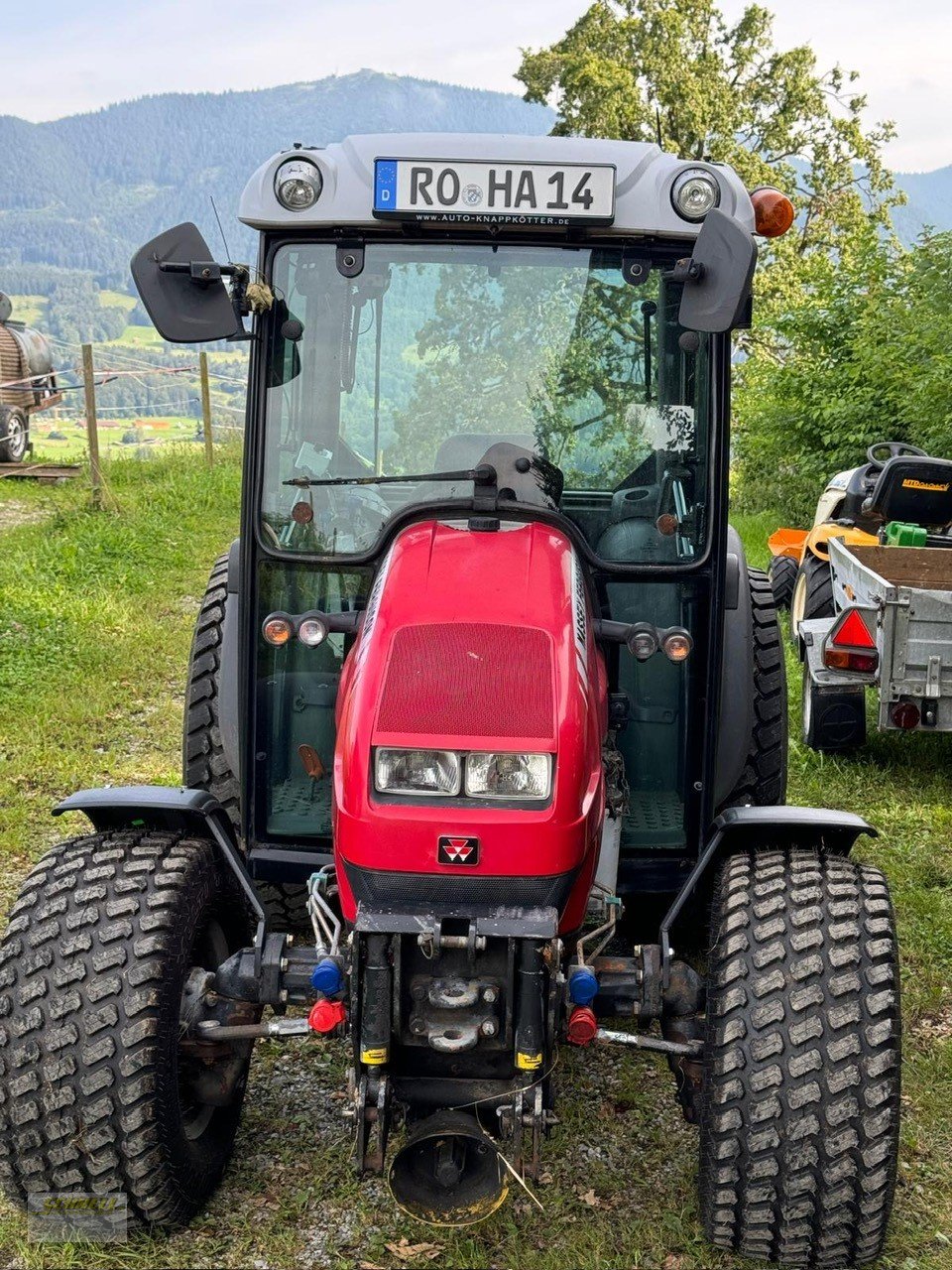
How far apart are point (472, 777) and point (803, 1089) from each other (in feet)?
3.31

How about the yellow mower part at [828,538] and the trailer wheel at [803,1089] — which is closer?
the trailer wheel at [803,1089]

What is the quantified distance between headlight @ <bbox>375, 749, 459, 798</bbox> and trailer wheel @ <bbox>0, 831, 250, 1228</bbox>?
2.41 ft

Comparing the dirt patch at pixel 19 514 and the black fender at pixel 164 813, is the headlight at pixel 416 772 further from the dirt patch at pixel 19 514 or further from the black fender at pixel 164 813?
the dirt patch at pixel 19 514

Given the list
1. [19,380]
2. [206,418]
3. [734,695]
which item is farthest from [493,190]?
[19,380]

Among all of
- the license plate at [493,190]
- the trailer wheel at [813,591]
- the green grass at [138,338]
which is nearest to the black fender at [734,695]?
the license plate at [493,190]

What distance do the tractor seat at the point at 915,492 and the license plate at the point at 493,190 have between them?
4731 mm

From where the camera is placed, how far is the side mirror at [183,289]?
336 centimetres

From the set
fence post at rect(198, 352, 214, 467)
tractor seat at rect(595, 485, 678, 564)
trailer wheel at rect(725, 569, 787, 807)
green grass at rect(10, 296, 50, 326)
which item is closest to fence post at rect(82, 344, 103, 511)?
fence post at rect(198, 352, 214, 467)

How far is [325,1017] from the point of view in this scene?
3.11m

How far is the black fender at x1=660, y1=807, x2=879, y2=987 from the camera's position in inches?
140

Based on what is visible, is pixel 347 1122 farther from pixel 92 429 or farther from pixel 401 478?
pixel 92 429

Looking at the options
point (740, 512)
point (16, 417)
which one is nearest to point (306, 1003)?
point (740, 512)

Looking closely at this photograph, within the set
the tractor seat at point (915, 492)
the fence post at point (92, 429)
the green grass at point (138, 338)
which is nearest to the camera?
the tractor seat at point (915, 492)

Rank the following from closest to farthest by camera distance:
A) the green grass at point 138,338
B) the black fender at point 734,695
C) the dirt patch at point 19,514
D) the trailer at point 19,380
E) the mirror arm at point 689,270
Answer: the mirror arm at point 689,270
the black fender at point 734,695
the dirt patch at point 19,514
the trailer at point 19,380
the green grass at point 138,338
